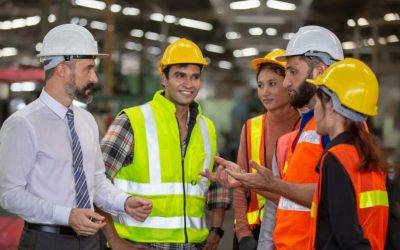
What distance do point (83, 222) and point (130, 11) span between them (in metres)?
12.3

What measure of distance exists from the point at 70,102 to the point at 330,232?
1406 mm

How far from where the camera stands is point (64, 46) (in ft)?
11.7

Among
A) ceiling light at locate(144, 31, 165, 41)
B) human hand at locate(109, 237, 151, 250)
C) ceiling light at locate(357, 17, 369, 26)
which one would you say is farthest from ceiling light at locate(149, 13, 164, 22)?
human hand at locate(109, 237, 151, 250)

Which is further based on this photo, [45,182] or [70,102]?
[70,102]

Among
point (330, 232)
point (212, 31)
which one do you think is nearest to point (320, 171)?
point (330, 232)

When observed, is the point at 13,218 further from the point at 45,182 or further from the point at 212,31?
the point at 212,31

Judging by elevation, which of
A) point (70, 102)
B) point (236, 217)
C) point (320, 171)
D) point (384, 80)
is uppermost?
point (384, 80)

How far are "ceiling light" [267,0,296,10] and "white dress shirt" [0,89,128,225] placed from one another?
11.3 m

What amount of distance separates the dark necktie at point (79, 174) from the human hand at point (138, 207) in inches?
9.5

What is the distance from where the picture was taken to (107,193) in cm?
372

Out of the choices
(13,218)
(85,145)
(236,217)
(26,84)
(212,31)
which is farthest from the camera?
(212,31)

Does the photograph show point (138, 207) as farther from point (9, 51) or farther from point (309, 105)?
point (9, 51)

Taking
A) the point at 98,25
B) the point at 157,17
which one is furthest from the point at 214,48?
the point at 98,25

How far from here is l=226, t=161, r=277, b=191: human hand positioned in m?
3.19
